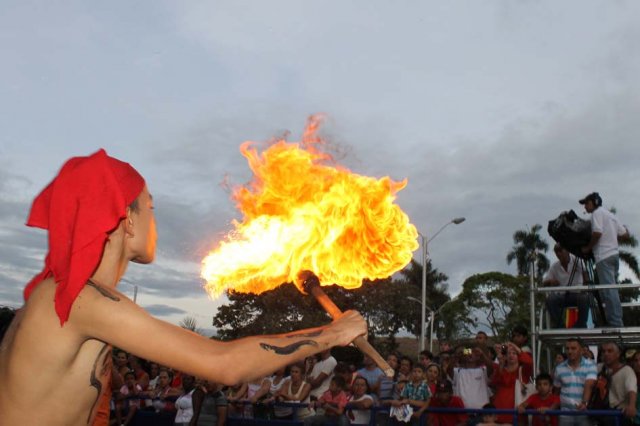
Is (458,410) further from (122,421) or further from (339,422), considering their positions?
(122,421)

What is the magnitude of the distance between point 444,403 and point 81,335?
7.12m

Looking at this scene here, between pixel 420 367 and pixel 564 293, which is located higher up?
pixel 564 293

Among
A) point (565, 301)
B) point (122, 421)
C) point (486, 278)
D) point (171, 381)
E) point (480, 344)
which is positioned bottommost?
point (122, 421)

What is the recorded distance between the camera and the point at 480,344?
9672 millimetres

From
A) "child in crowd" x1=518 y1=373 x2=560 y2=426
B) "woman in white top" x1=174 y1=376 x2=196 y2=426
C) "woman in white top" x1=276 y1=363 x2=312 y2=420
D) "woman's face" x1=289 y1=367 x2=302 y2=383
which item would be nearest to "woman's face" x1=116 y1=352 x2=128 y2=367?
"woman in white top" x1=174 y1=376 x2=196 y2=426

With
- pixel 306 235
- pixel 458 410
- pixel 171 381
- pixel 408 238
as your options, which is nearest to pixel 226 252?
pixel 306 235

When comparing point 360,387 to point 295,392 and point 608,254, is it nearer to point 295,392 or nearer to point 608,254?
point 295,392


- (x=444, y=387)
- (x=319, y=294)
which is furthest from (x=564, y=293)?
(x=319, y=294)

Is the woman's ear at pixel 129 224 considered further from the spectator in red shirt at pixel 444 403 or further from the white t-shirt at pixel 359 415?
the white t-shirt at pixel 359 415

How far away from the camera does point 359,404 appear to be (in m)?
9.09

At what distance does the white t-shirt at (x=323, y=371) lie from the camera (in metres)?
10.0

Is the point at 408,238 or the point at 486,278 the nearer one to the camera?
the point at 408,238

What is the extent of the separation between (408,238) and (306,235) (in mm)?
1135

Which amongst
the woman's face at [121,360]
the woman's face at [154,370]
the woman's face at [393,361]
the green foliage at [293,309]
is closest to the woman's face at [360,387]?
the woman's face at [393,361]
